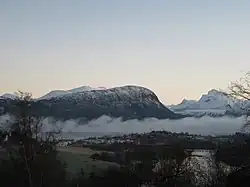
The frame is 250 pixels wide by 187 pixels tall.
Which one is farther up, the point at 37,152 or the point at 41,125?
the point at 41,125

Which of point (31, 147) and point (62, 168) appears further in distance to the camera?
point (62, 168)

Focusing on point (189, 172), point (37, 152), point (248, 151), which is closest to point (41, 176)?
point (37, 152)

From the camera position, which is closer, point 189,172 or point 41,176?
point 41,176

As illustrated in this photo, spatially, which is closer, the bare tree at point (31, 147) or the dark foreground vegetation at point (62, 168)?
the bare tree at point (31, 147)

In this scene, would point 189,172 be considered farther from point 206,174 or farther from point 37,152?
point 37,152

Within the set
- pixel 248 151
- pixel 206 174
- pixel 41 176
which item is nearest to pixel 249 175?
pixel 248 151

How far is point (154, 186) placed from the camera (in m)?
35.7

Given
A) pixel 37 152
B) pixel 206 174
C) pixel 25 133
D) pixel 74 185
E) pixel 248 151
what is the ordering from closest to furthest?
pixel 248 151
pixel 25 133
pixel 37 152
pixel 206 174
pixel 74 185

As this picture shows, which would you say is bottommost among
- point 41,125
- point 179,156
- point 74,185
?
point 74,185

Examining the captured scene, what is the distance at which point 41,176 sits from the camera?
33.5m

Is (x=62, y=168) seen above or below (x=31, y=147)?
below

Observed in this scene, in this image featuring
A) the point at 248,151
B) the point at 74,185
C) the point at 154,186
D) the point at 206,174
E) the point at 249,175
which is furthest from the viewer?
the point at 74,185

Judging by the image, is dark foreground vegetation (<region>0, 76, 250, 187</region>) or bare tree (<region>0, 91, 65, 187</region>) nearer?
bare tree (<region>0, 91, 65, 187</region>)

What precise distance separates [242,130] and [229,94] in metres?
1.57
